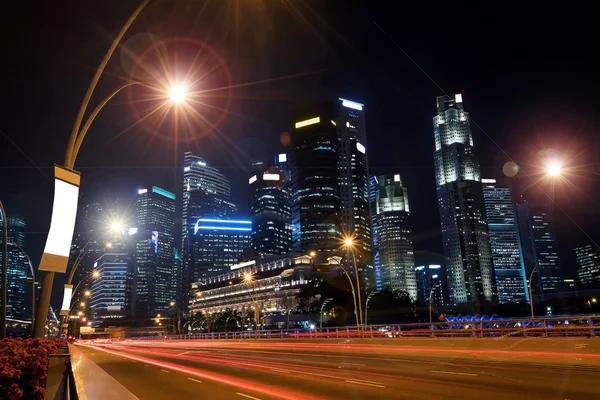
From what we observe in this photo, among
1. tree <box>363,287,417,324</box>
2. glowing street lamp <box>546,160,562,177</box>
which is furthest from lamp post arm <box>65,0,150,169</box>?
tree <box>363,287,417,324</box>

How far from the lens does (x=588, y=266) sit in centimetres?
18725

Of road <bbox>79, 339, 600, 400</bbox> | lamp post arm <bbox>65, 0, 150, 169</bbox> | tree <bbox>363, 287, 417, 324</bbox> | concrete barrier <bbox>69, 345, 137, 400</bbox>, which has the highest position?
lamp post arm <bbox>65, 0, 150, 169</bbox>

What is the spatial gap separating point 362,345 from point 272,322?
4668 inches

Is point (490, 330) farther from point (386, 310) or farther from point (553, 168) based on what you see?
point (386, 310)

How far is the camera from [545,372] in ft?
56.3

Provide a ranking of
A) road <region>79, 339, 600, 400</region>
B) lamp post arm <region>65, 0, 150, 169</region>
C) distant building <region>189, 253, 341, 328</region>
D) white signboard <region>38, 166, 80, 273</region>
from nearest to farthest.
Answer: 1. white signboard <region>38, 166, 80, 273</region>
2. lamp post arm <region>65, 0, 150, 169</region>
3. road <region>79, 339, 600, 400</region>
4. distant building <region>189, 253, 341, 328</region>

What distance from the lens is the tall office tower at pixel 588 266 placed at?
177 m

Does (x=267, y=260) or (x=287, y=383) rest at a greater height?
(x=267, y=260)

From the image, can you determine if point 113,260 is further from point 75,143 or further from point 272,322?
point 75,143

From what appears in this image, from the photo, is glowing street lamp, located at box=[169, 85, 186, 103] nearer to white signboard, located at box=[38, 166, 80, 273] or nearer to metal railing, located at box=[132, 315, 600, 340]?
white signboard, located at box=[38, 166, 80, 273]

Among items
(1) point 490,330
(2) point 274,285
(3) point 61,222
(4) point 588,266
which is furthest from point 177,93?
(4) point 588,266

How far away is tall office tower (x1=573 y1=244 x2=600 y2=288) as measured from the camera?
582 ft

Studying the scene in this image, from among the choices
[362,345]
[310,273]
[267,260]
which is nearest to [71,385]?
[362,345]

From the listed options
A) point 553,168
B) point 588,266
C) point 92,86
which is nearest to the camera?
point 92,86
